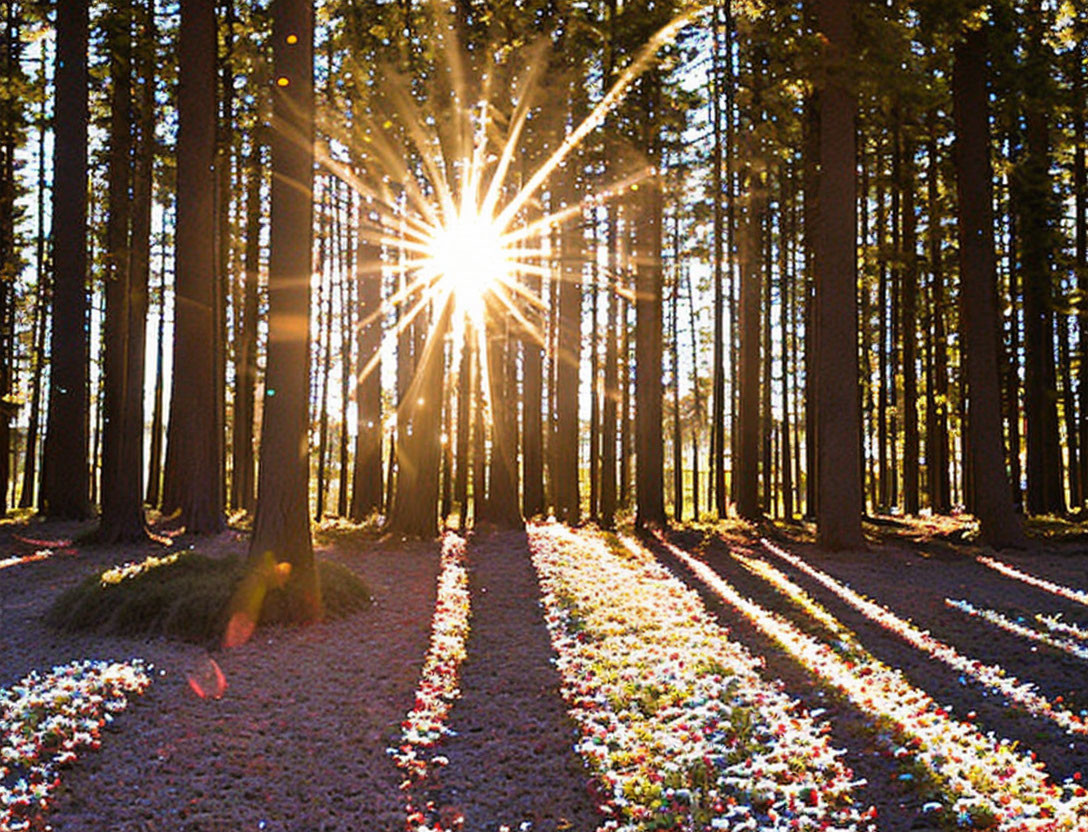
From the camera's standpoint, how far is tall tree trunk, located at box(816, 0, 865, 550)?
14.4 meters

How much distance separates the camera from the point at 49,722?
573 cm

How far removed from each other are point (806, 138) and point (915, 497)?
10.4 metres

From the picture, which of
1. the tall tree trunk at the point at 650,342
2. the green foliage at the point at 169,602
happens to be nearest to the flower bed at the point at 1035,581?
the tall tree trunk at the point at 650,342

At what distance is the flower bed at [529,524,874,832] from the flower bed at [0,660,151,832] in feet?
10.7

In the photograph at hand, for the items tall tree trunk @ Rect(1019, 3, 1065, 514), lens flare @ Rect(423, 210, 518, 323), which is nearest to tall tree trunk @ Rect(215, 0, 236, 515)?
lens flare @ Rect(423, 210, 518, 323)

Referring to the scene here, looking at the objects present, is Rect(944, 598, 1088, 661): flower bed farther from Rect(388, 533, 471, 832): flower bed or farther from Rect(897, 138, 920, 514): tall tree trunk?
Rect(897, 138, 920, 514): tall tree trunk

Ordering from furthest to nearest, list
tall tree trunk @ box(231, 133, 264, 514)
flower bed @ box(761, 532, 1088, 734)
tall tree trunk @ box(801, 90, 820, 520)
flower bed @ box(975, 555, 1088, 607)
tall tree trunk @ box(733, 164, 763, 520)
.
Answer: tall tree trunk @ box(231, 133, 264, 514) < tall tree trunk @ box(733, 164, 763, 520) < tall tree trunk @ box(801, 90, 820, 520) < flower bed @ box(975, 555, 1088, 607) < flower bed @ box(761, 532, 1088, 734)

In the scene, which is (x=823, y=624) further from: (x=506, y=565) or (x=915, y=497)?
(x=915, y=497)

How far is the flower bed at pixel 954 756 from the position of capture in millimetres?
4539

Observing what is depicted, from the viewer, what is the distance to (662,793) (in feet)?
16.3

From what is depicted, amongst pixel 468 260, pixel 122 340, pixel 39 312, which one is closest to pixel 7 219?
pixel 39 312

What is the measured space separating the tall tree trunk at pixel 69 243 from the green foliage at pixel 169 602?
25.9ft

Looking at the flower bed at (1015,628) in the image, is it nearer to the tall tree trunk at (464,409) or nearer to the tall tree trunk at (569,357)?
the tall tree trunk at (464,409)

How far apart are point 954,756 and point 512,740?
2952 mm
